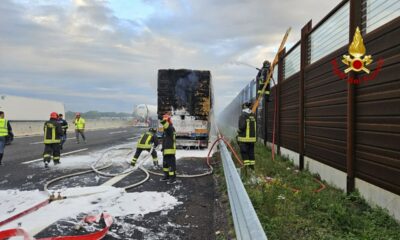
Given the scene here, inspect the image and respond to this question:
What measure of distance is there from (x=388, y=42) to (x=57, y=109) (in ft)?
137

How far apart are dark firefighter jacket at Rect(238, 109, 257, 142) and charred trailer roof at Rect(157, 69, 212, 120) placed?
314 inches

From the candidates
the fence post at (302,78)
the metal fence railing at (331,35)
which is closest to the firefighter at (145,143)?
the fence post at (302,78)

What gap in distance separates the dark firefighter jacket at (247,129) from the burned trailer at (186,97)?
26.0 feet

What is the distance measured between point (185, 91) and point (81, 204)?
11860 mm

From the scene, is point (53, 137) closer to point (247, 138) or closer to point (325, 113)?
point (247, 138)

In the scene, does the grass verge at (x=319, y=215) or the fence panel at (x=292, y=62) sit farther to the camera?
the fence panel at (x=292, y=62)

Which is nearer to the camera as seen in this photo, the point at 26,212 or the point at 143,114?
the point at 26,212

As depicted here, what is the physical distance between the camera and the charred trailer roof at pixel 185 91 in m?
18.1

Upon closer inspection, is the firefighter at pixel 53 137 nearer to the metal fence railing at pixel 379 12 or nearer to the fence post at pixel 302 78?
the fence post at pixel 302 78

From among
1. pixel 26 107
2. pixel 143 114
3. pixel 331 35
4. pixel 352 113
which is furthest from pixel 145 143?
pixel 143 114

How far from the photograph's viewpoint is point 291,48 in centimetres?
1199

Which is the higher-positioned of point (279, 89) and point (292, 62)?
point (292, 62)

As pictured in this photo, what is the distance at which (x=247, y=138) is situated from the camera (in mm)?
9875

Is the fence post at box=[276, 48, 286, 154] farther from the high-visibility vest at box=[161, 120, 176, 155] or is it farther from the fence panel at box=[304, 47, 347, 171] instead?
the high-visibility vest at box=[161, 120, 176, 155]
